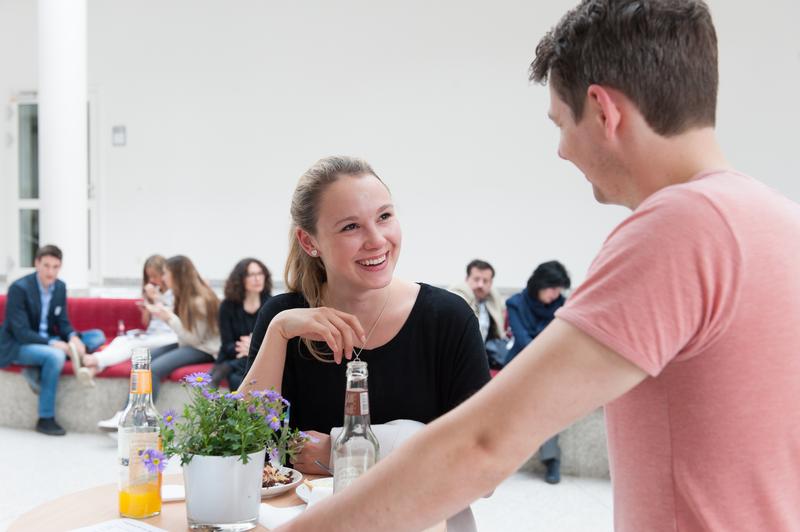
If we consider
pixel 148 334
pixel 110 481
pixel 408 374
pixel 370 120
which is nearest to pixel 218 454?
pixel 408 374

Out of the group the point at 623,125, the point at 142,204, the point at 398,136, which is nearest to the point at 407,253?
the point at 398,136

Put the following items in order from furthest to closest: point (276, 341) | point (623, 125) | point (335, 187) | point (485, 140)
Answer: point (485, 140), point (335, 187), point (276, 341), point (623, 125)

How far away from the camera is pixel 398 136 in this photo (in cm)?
827

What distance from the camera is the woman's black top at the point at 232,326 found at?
561 centimetres

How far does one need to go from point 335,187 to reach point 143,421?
72cm

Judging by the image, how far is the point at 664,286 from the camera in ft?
2.46

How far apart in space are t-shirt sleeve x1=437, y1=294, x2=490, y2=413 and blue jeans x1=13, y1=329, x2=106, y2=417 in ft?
15.0

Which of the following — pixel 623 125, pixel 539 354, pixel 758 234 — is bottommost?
pixel 539 354

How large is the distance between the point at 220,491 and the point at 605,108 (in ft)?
3.03

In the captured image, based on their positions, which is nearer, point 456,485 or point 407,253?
point 456,485

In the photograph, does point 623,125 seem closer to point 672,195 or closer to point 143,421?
point 672,195

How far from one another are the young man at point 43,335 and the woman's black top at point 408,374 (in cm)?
431

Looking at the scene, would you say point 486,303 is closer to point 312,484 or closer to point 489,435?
point 312,484

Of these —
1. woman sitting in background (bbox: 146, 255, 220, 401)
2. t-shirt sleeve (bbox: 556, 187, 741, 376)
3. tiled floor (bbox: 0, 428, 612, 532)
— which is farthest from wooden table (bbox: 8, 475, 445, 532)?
woman sitting in background (bbox: 146, 255, 220, 401)
